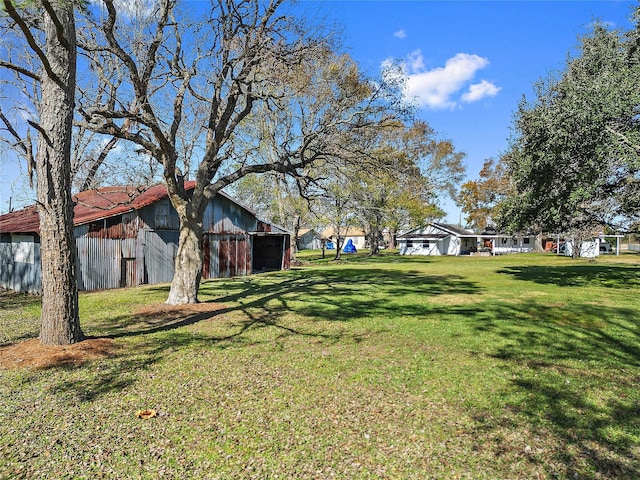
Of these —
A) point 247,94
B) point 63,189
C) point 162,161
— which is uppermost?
point 247,94

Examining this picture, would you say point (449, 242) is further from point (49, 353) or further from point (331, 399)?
point (49, 353)

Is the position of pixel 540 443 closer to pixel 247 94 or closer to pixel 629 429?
pixel 629 429

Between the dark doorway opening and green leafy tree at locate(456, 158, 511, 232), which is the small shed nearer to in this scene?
the dark doorway opening

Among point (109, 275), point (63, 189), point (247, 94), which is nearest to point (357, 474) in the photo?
point (63, 189)

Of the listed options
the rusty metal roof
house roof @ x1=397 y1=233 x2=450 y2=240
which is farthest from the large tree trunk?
house roof @ x1=397 y1=233 x2=450 y2=240

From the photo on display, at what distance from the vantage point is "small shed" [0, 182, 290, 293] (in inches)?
607

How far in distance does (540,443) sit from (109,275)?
16394 mm

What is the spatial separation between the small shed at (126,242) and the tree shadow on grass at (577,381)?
11.9m

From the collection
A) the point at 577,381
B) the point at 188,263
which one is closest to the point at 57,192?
the point at 188,263

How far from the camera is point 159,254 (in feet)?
59.1

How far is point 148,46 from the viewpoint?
393 inches

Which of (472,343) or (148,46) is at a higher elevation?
(148,46)

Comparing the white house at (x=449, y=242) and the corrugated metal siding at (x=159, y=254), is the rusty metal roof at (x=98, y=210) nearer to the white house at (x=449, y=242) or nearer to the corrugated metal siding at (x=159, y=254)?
the corrugated metal siding at (x=159, y=254)

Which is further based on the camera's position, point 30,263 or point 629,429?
point 30,263
